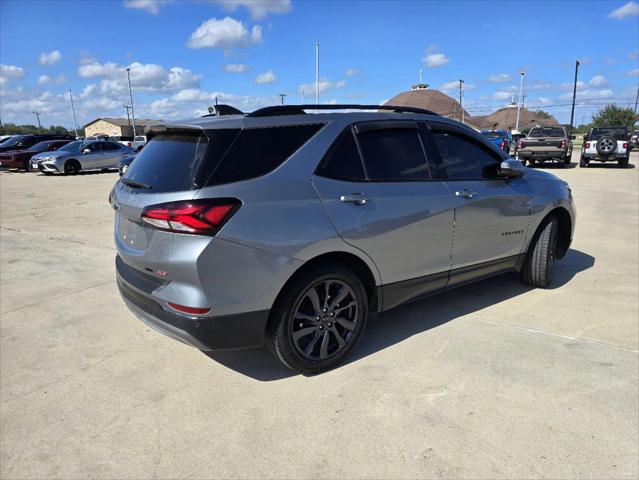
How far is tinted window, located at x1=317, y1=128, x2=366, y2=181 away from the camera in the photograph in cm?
304

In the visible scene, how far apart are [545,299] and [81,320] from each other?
4389 millimetres

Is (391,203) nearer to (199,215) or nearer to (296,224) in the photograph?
(296,224)

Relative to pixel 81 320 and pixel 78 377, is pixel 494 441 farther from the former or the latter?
pixel 81 320

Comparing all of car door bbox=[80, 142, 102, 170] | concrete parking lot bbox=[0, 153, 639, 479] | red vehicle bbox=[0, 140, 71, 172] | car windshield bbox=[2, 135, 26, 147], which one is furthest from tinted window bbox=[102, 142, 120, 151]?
Result: concrete parking lot bbox=[0, 153, 639, 479]

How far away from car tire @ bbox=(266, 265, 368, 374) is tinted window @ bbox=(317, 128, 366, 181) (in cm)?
63

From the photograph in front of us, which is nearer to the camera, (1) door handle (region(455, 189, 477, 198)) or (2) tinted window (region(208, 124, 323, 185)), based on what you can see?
(2) tinted window (region(208, 124, 323, 185))

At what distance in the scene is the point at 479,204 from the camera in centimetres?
393

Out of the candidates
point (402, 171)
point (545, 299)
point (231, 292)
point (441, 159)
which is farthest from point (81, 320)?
point (545, 299)

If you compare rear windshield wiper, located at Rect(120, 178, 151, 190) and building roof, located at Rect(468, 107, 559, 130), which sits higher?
building roof, located at Rect(468, 107, 559, 130)

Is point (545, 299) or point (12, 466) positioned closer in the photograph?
point (12, 466)

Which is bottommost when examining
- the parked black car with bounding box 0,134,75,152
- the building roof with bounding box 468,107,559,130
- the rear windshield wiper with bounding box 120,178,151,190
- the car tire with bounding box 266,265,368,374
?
the car tire with bounding box 266,265,368,374

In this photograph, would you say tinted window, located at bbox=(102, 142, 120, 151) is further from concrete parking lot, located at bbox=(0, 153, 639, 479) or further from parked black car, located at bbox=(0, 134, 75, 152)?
concrete parking lot, located at bbox=(0, 153, 639, 479)

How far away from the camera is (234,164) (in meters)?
2.71

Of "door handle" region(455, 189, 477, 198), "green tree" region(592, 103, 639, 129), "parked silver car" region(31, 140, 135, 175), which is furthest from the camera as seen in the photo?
"green tree" region(592, 103, 639, 129)
